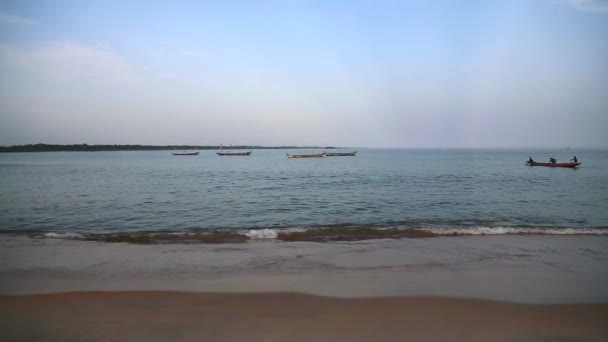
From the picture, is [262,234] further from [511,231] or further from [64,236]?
[511,231]

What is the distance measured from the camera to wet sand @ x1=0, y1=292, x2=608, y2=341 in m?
4.53

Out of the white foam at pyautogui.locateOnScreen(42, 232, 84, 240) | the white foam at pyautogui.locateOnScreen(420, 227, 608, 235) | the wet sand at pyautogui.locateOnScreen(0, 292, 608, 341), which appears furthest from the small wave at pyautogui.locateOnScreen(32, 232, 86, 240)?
the white foam at pyautogui.locateOnScreen(420, 227, 608, 235)

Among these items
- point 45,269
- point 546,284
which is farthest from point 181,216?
point 546,284

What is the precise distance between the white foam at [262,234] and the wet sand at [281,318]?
5265 mm

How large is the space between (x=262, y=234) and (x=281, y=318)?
258 inches

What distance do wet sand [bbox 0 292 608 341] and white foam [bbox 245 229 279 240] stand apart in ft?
17.3

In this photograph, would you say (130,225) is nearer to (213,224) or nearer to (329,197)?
(213,224)

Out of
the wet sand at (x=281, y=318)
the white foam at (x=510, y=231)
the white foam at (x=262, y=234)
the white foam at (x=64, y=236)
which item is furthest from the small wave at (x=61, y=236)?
the white foam at (x=510, y=231)

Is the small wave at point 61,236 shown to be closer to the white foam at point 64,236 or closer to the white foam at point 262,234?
the white foam at point 64,236

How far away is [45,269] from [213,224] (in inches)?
253

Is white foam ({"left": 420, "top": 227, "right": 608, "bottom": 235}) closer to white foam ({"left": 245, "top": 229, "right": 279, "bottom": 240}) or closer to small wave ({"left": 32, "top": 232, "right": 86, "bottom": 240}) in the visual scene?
white foam ({"left": 245, "top": 229, "right": 279, "bottom": 240})

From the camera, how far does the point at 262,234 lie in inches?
453

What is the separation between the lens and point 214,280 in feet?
22.3

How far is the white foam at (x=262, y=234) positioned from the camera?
1128 centimetres
